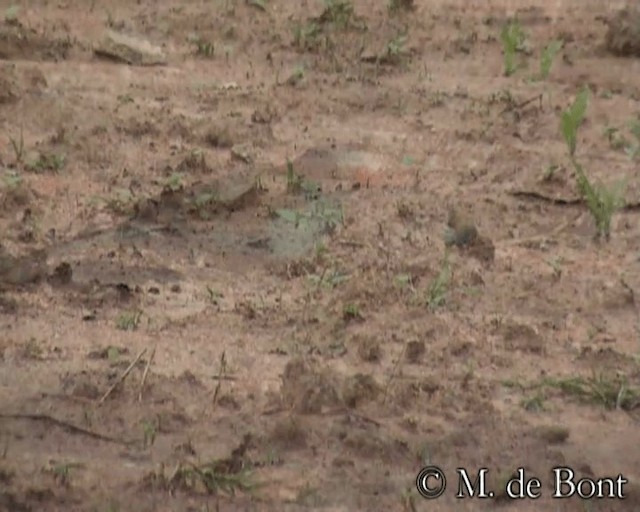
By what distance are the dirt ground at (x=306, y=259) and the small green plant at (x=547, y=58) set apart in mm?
66

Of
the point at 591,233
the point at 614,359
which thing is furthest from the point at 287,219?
the point at 614,359

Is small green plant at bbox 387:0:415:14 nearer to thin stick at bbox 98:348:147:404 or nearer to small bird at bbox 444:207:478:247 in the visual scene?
small bird at bbox 444:207:478:247

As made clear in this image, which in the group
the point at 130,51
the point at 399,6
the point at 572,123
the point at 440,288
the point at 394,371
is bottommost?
the point at 394,371

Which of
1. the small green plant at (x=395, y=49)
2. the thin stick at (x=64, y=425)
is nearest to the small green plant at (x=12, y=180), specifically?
the thin stick at (x=64, y=425)

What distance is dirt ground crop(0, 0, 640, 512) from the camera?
9.70 ft

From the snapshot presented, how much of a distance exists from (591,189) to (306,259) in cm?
94

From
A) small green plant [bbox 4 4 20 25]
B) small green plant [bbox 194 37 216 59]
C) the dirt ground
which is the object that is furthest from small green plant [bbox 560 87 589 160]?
small green plant [bbox 4 4 20 25]

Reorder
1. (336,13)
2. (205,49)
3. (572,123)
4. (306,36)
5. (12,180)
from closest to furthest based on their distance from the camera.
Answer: (12,180)
(572,123)
(205,49)
(306,36)
(336,13)

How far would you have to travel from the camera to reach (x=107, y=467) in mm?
2883

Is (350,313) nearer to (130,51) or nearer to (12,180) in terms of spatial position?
(12,180)

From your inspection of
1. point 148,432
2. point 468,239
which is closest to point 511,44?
point 468,239

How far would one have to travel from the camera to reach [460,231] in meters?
4.02

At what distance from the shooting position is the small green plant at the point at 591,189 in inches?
161

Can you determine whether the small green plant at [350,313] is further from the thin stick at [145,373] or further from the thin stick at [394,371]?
the thin stick at [145,373]
